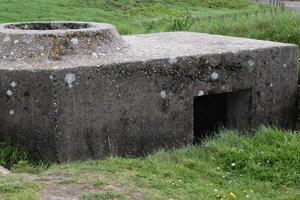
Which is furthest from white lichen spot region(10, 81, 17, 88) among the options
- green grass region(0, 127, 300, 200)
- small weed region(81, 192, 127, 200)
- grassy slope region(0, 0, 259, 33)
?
grassy slope region(0, 0, 259, 33)

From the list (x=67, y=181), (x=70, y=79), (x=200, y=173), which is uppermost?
(x=70, y=79)

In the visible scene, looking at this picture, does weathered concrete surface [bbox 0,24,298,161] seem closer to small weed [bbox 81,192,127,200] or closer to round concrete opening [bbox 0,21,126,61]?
round concrete opening [bbox 0,21,126,61]

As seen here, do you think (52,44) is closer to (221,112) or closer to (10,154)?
(10,154)

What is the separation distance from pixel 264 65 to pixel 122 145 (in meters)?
1.94

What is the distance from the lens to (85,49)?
596 centimetres

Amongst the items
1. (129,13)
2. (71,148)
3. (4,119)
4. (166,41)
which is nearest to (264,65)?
(166,41)

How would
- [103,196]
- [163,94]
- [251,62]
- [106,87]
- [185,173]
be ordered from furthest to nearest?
[251,62], [163,94], [106,87], [185,173], [103,196]

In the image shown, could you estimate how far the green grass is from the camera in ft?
15.2

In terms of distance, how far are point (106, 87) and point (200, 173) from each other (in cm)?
122

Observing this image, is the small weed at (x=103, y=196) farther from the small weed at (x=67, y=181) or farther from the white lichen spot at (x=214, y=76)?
the white lichen spot at (x=214, y=76)

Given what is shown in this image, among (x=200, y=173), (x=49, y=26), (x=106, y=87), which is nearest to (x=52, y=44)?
(x=106, y=87)

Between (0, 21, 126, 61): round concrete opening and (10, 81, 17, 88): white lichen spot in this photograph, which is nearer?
(10, 81, 17, 88): white lichen spot

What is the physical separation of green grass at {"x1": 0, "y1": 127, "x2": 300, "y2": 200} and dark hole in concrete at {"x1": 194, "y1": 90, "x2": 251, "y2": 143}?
0.80m

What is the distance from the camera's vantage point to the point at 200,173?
17.4 ft
